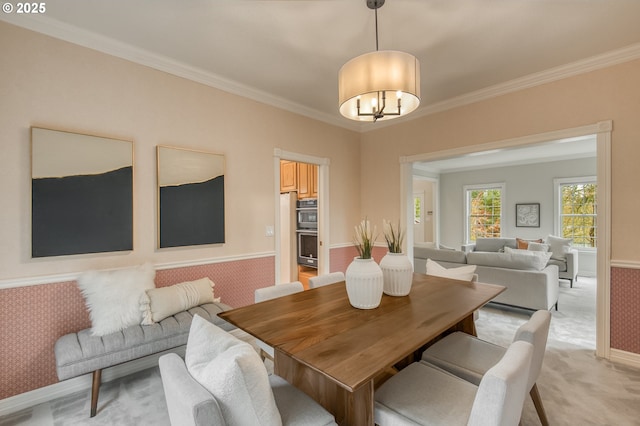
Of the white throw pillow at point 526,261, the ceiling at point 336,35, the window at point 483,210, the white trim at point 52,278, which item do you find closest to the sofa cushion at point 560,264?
the white throw pillow at point 526,261

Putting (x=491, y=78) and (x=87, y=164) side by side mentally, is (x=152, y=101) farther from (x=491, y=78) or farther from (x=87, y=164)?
(x=491, y=78)

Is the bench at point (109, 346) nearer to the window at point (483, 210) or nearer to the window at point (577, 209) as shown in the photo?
the window at point (483, 210)

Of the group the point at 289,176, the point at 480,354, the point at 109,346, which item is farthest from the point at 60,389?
the point at 289,176

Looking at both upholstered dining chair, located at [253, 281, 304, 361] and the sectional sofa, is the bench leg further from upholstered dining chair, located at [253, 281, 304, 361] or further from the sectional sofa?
the sectional sofa

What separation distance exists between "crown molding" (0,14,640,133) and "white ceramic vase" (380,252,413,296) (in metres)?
2.36

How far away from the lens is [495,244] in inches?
242

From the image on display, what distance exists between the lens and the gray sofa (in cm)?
344

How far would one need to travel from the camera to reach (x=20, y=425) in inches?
70.9

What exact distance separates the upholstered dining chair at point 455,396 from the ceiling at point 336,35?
2083 millimetres

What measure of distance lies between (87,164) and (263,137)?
64.8 inches

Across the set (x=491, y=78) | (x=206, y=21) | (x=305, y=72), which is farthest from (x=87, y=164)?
(x=491, y=78)

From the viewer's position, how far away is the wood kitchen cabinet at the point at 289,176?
16.0 feet

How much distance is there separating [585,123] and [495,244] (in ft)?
13.2

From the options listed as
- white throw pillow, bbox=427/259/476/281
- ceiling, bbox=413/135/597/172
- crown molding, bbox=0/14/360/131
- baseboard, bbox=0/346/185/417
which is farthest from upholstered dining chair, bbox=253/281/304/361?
ceiling, bbox=413/135/597/172
